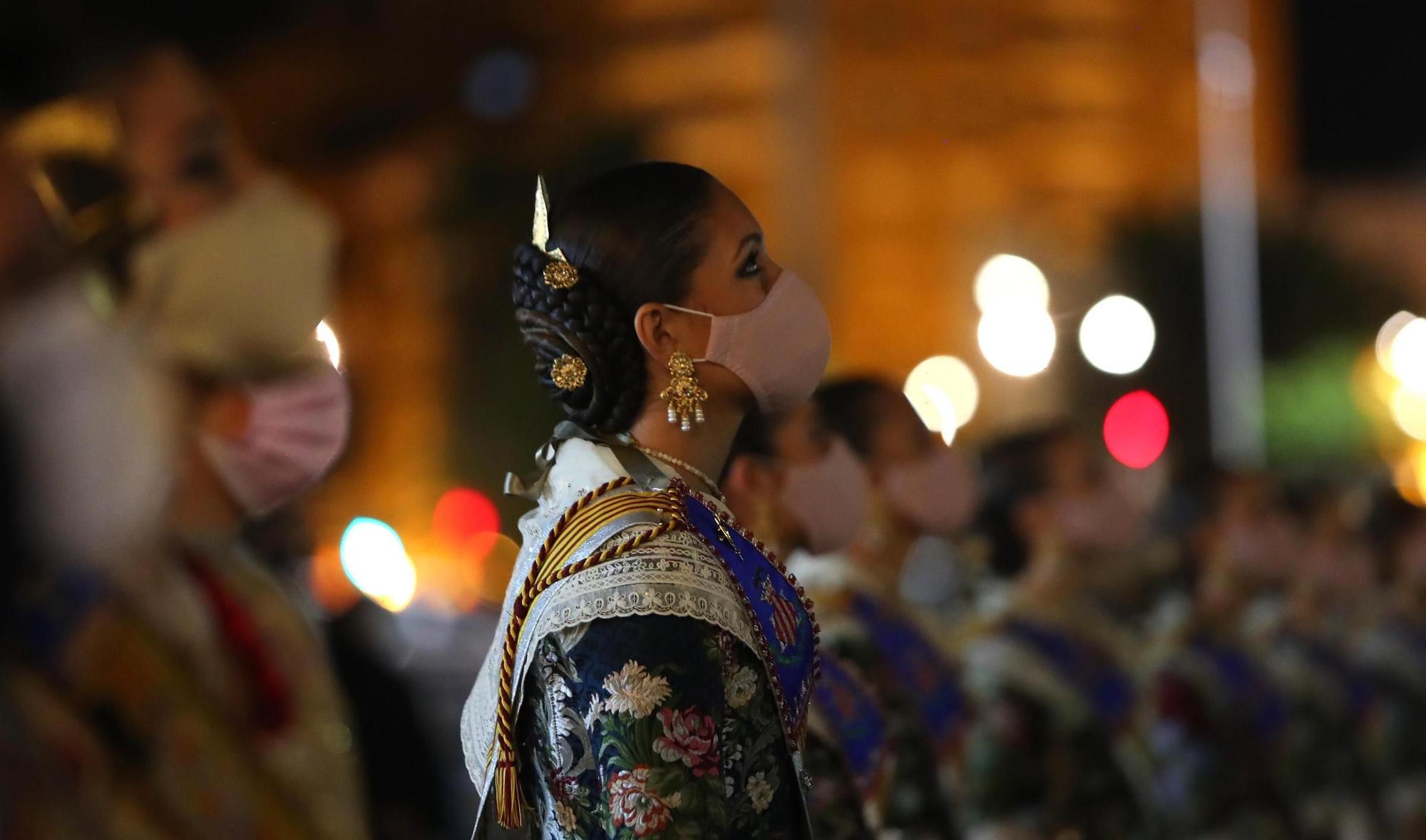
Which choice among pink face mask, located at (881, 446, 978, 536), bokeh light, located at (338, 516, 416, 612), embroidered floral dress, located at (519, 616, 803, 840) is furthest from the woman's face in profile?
bokeh light, located at (338, 516, 416, 612)

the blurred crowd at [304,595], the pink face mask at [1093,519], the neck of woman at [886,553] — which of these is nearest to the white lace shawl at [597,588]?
the blurred crowd at [304,595]

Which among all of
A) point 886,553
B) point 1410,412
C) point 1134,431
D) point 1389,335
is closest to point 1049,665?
point 886,553

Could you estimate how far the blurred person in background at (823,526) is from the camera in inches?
145

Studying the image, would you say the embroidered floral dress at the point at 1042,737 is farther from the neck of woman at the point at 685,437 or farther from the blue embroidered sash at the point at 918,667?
the neck of woman at the point at 685,437

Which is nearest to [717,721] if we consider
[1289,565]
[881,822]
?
[881,822]

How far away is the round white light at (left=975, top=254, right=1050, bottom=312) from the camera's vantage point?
18875 mm

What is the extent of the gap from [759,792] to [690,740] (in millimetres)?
177

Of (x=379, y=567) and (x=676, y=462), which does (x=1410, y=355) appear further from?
(x=676, y=462)

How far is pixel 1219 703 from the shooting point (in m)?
7.28

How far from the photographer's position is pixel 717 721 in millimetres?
2465

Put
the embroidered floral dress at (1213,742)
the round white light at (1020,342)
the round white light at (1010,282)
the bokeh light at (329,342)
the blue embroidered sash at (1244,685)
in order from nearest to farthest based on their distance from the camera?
the bokeh light at (329,342) → the embroidered floral dress at (1213,742) → the blue embroidered sash at (1244,685) → the round white light at (1020,342) → the round white light at (1010,282)

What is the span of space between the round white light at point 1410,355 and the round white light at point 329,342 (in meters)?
15.7

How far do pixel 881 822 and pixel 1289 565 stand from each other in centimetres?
500

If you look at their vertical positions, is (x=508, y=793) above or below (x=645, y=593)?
below
